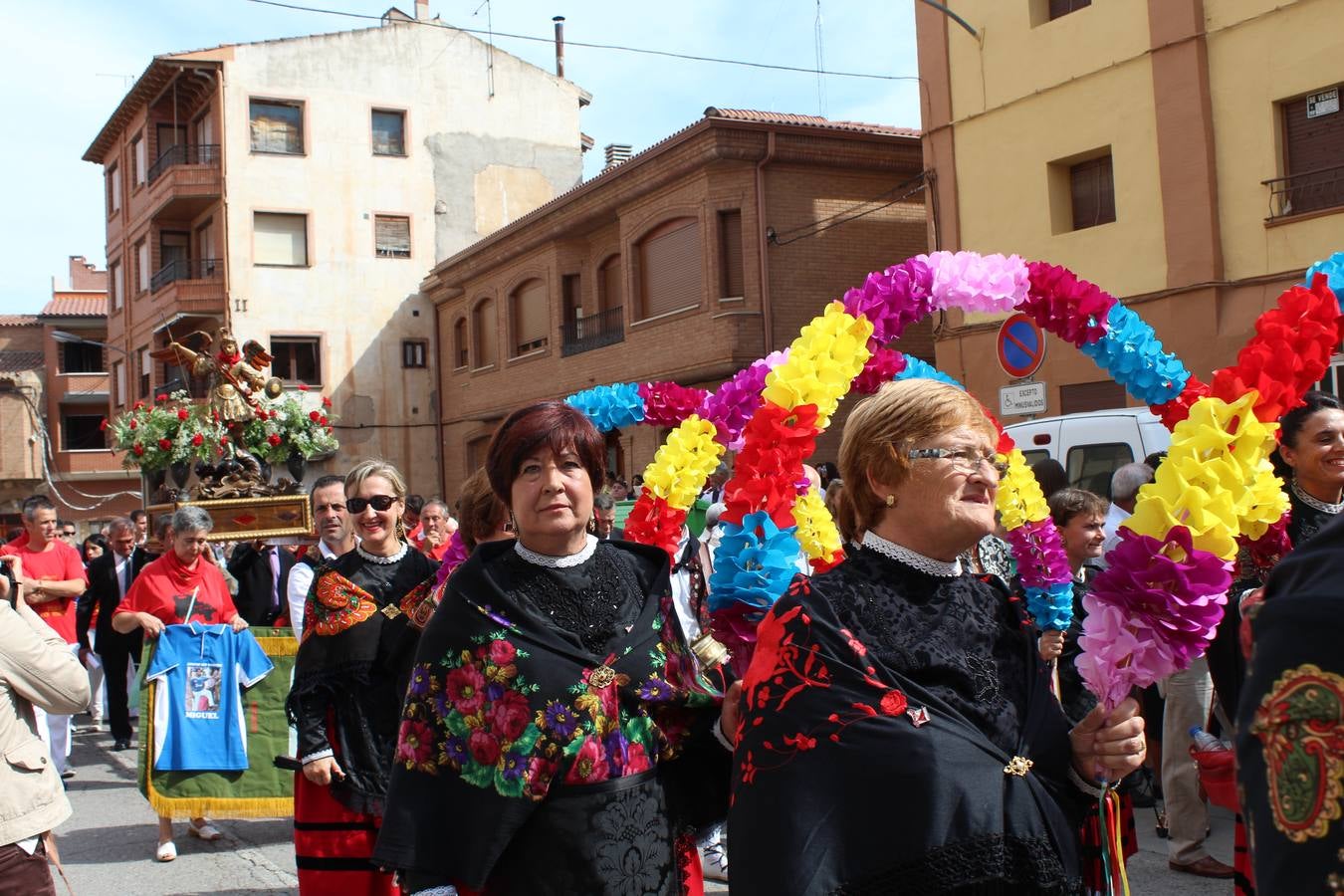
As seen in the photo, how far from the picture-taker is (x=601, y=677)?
3.46 metres

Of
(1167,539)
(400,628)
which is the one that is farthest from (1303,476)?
(400,628)

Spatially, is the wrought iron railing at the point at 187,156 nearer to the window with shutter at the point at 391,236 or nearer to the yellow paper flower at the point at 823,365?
the window with shutter at the point at 391,236

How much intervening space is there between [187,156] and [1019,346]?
27968mm

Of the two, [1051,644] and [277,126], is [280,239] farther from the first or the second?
[1051,644]

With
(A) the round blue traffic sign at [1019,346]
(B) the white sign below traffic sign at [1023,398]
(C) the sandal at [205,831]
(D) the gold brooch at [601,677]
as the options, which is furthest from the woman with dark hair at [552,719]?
(A) the round blue traffic sign at [1019,346]

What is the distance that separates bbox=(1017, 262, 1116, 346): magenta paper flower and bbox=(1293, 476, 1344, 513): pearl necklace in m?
1.06

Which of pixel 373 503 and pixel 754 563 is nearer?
pixel 754 563

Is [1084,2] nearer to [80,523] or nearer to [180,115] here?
[180,115]

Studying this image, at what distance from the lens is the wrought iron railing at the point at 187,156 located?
112 feet

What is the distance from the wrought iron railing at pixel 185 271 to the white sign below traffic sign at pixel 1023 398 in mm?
26285

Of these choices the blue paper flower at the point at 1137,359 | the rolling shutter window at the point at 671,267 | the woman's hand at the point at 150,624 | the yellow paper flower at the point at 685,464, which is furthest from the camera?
the rolling shutter window at the point at 671,267

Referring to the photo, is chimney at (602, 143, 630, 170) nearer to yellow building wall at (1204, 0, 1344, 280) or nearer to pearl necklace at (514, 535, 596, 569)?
yellow building wall at (1204, 0, 1344, 280)

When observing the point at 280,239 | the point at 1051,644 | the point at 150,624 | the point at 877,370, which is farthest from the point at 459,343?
the point at 1051,644

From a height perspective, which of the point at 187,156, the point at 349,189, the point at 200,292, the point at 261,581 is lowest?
the point at 261,581
